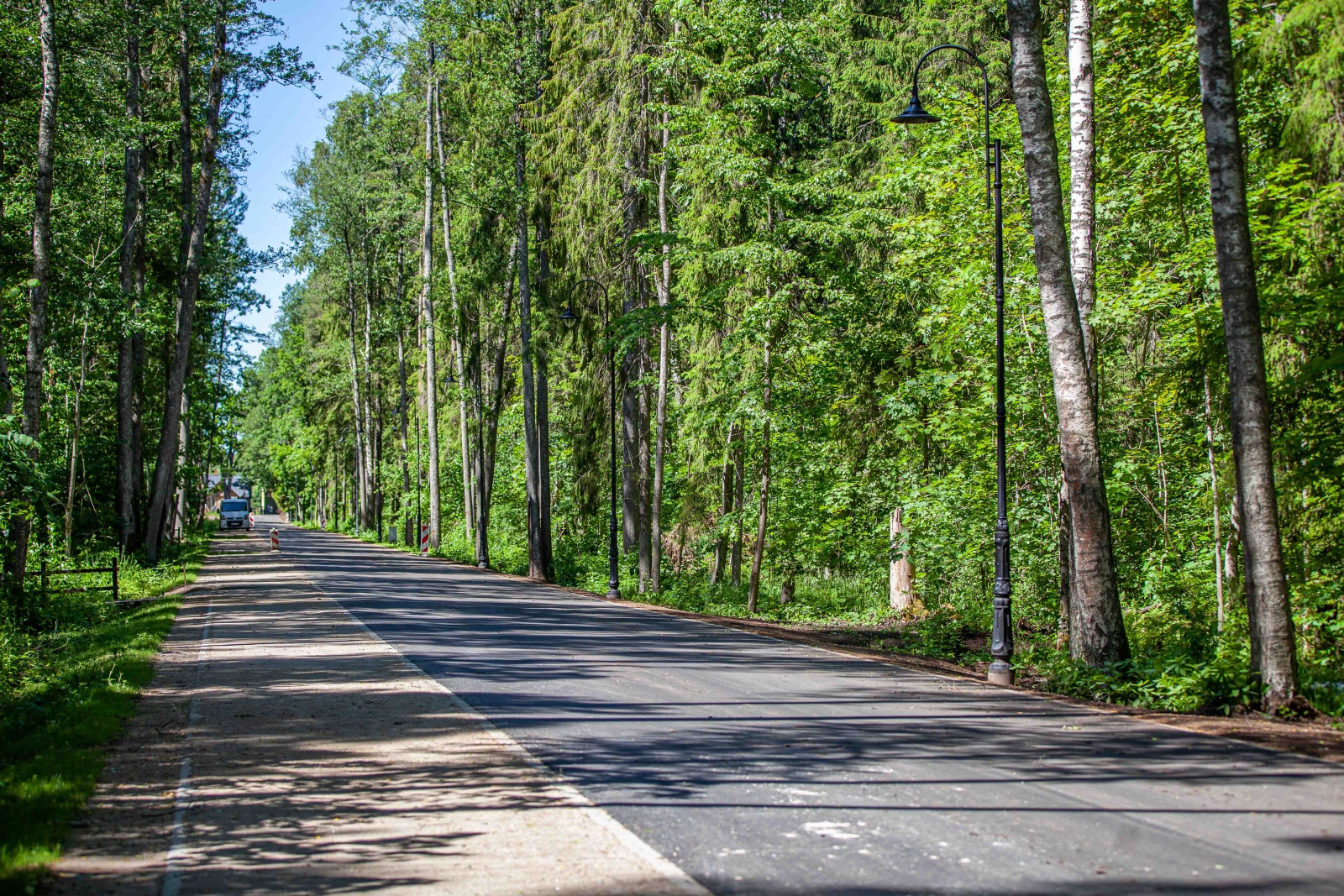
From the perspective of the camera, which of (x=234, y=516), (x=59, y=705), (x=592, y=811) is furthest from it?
(x=234, y=516)

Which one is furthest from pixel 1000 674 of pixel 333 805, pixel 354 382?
pixel 354 382

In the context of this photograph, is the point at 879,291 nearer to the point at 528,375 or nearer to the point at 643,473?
the point at 643,473

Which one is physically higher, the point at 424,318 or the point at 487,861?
the point at 424,318

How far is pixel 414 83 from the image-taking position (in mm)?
45625

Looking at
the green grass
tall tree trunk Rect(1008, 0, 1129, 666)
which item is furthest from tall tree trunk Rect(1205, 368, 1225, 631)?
the green grass

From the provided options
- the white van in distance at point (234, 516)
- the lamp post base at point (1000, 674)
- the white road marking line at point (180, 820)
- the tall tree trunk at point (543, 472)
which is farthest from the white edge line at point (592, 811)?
the white van in distance at point (234, 516)

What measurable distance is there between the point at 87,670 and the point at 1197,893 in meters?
12.6

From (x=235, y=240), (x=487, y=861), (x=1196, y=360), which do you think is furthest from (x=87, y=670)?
(x=235, y=240)

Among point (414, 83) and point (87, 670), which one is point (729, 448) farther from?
point (414, 83)

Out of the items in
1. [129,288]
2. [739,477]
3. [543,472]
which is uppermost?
[129,288]

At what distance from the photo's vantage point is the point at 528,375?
112 ft

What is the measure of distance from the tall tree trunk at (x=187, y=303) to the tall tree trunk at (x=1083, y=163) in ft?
73.6

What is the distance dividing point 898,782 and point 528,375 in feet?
90.8

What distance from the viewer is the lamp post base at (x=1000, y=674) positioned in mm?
13172
